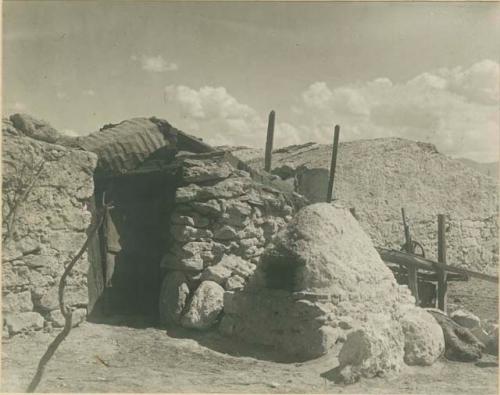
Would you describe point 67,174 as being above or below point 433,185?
below

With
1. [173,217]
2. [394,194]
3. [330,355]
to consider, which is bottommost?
[330,355]

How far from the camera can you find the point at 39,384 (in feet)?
14.1

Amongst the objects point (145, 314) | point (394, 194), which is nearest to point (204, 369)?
point (145, 314)

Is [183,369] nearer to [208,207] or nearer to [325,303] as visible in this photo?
[325,303]

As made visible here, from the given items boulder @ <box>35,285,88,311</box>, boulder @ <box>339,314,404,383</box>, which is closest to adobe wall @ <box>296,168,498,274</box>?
boulder @ <box>339,314,404,383</box>

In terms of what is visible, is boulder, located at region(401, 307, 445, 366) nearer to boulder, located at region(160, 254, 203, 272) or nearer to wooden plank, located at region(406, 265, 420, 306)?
wooden plank, located at region(406, 265, 420, 306)

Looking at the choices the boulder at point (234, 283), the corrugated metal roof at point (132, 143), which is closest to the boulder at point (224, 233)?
the boulder at point (234, 283)

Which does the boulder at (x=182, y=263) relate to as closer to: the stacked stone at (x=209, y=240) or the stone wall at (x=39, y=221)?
the stacked stone at (x=209, y=240)

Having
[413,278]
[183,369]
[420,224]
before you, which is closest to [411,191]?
[420,224]

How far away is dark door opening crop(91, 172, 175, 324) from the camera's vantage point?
7.19 meters

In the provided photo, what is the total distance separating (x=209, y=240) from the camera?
6930 millimetres

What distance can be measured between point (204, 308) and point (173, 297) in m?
0.49

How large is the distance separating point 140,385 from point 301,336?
193 cm

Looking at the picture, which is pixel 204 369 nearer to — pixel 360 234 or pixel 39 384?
pixel 39 384
